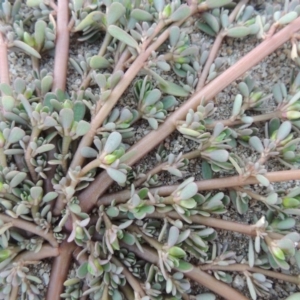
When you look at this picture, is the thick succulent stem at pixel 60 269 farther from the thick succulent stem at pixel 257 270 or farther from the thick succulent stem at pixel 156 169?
the thick succulent stem at pixel 257 270

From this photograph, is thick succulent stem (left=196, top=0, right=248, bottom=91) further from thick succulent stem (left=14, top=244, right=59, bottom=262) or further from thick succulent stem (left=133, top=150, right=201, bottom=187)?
thick succulent stem (left=14, top=244, right=59, bottom=262)

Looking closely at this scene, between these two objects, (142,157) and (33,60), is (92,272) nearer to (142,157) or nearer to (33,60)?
(142,157)

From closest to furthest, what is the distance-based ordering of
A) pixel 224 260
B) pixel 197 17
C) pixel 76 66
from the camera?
pixel 224 260
pixel 76 66
pixel 197 17

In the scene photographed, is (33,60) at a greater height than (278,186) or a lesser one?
greater

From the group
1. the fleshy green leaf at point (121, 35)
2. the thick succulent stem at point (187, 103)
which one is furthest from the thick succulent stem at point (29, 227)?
the fleshy green leaf at point (121, 35)

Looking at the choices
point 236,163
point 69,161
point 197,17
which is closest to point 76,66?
point 69,161

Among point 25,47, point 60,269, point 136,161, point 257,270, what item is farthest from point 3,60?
point 257,270

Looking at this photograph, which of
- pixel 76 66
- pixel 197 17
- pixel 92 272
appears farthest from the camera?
pixel 197 17
